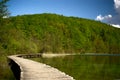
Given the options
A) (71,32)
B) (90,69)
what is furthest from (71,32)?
(90,69)

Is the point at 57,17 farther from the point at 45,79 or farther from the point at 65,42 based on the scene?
the point at 45,79

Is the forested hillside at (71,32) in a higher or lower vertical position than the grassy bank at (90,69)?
higher

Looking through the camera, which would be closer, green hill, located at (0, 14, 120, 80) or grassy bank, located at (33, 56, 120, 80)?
grassy bank, located at (33, 56, 120, 80)

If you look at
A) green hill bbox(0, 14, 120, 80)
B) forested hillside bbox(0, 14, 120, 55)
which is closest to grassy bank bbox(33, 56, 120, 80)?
green hill bbox(0, 14, 120, 80)

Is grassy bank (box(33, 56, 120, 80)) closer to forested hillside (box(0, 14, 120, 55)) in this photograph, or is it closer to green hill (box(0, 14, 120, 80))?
green hill (box(0, 14, 120, 80))

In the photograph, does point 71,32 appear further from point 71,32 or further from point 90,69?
point 90,69

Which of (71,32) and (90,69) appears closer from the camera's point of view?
(90,69)

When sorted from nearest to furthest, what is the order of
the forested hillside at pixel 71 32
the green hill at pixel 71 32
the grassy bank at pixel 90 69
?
the grassy bank at pixel 90 69, the green hill at pixel 71 32, the forested hillside at pixel 71 32

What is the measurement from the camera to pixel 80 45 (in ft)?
442

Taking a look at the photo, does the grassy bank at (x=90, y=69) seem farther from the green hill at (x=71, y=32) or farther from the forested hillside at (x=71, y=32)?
the forested hillside at (x=71, y=32)

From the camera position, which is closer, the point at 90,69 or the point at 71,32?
the point at 90,69

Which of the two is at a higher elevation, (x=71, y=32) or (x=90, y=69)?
(x=71, y=32)

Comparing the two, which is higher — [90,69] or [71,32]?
[71,32]

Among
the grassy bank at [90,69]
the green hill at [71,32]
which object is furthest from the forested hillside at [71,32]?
the grassy bank at [90,69]
